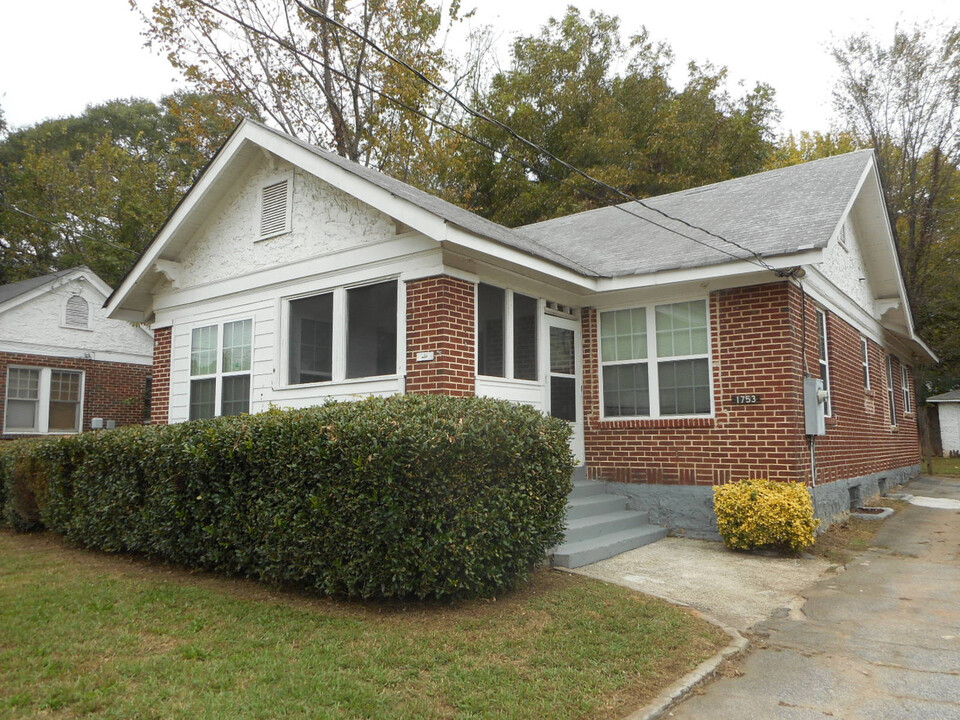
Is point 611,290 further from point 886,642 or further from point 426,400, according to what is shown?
point 886,642

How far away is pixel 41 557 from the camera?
24.6 feet

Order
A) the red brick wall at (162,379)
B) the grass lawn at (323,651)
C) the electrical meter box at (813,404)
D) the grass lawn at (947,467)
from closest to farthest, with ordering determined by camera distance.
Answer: the grass lawn at (323,651) < the electrical meter box at (813,404) < the red brick wall at (162,379) < the grass lawn at (947,467)

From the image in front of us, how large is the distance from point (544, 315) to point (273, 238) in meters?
3.99

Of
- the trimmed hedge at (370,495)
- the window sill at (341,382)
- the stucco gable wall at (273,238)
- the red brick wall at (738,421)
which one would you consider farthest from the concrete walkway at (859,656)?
the stucco gable wall at (273,238)

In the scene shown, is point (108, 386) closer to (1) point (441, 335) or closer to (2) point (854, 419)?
(1) point (441, 335)

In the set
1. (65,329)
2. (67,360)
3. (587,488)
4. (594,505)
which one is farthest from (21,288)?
(594,505)

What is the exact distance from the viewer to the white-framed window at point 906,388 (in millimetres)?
17531

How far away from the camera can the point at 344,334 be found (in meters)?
9.02

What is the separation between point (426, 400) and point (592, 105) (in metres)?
24.3

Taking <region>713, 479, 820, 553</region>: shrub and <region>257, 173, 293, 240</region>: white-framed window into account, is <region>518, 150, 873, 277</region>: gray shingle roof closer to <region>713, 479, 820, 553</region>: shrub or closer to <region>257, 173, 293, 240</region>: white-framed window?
<region>713, 479, 820, 553</region>: shrub

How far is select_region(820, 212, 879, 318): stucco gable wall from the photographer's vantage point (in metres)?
10.9

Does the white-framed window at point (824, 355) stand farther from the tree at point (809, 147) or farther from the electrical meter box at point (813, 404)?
the tree at point (809, 147)

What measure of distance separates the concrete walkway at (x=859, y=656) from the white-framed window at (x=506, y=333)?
13.7ft

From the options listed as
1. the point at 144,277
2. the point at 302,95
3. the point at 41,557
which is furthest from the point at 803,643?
the point at 302,95
